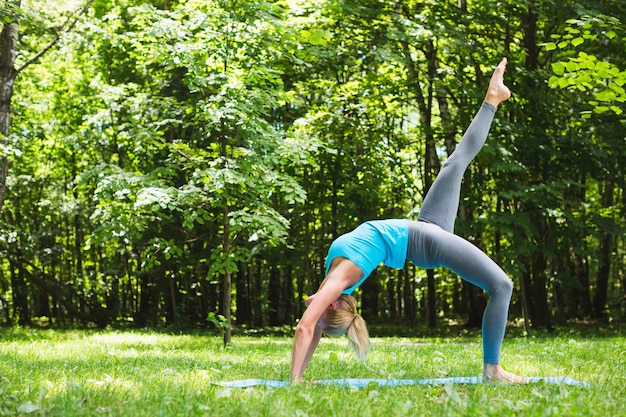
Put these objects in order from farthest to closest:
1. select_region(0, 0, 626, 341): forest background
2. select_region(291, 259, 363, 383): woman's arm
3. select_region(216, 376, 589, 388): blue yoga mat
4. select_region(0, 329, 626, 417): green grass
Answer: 1. select_region(0, 0, 626, 341): forest background
2. select_region(216, 376, 589, 388): blue yoga mat
3. select_region(291, 259, 363, 383): woman's arm
4. select_region(0, 329, 626, 417): green grass

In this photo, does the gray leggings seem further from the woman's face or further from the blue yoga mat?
the woman's face

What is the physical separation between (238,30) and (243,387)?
7145mm

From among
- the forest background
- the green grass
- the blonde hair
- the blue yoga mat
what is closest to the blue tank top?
the blonde hair

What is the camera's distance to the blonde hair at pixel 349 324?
14.8 ft

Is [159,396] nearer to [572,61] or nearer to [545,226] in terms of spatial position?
[572,61]

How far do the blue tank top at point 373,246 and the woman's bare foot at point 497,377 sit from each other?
105cm

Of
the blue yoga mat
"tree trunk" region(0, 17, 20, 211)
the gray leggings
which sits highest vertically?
"tree trunk" region(0, 17, 20, 211)

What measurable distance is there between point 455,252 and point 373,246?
0.59 meters

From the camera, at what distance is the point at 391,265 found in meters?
4.62

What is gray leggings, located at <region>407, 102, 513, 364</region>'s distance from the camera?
457cm

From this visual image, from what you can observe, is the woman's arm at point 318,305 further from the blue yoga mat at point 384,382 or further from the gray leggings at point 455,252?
the gray leggings at point 455,252

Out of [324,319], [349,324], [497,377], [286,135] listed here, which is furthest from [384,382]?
[286,135]

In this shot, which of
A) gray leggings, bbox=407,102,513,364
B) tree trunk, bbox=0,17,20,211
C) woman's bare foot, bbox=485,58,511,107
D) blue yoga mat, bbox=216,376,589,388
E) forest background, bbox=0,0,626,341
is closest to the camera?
blue yoga mat, bbox=216,376,589,388

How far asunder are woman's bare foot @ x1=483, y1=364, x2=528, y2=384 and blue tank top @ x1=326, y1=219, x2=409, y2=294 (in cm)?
105
